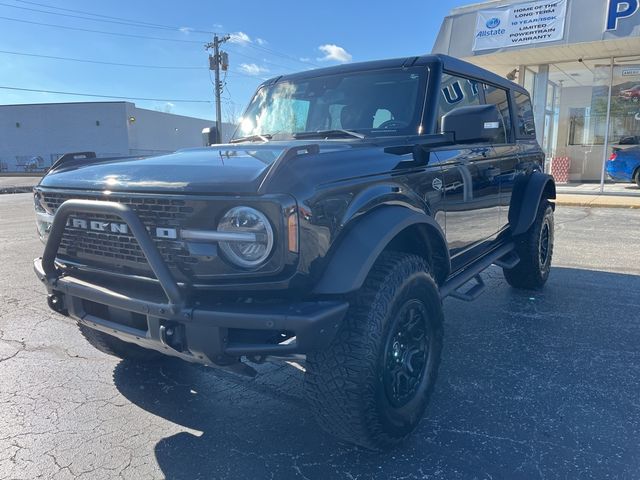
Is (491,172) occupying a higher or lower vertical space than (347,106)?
lower

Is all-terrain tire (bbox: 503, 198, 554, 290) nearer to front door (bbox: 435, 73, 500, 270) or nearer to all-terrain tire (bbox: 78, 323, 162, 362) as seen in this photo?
front door (bbox: 435, 73, 500, 270)

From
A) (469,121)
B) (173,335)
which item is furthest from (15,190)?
(469,121)

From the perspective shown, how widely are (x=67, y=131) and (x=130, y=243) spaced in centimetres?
5133

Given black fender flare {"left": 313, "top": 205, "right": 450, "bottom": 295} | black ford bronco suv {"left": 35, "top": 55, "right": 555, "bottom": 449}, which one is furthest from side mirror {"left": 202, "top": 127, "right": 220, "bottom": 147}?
black fender flare {"left": 313, "top": 205, "right": 450, "bottom": 295}

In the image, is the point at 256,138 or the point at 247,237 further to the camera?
the point at 256,138

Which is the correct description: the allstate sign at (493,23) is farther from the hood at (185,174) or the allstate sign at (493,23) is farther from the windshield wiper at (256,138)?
the hood at (185,174)

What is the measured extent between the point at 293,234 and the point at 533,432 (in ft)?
5.66

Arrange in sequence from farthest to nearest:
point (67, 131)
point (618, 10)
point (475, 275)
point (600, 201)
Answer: point (67, 131) < point (600, 201) < point (618, 10) < point (475, 275)

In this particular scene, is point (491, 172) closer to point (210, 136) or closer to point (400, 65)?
point (400, 65)

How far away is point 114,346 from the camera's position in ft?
10.4

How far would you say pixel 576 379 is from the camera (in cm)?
318

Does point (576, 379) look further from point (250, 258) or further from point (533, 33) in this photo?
point (533, 33)

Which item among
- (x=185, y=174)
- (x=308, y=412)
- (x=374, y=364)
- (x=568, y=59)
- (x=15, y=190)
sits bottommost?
(x=15, y=190)

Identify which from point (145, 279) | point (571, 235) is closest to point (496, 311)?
point (145, 279)
